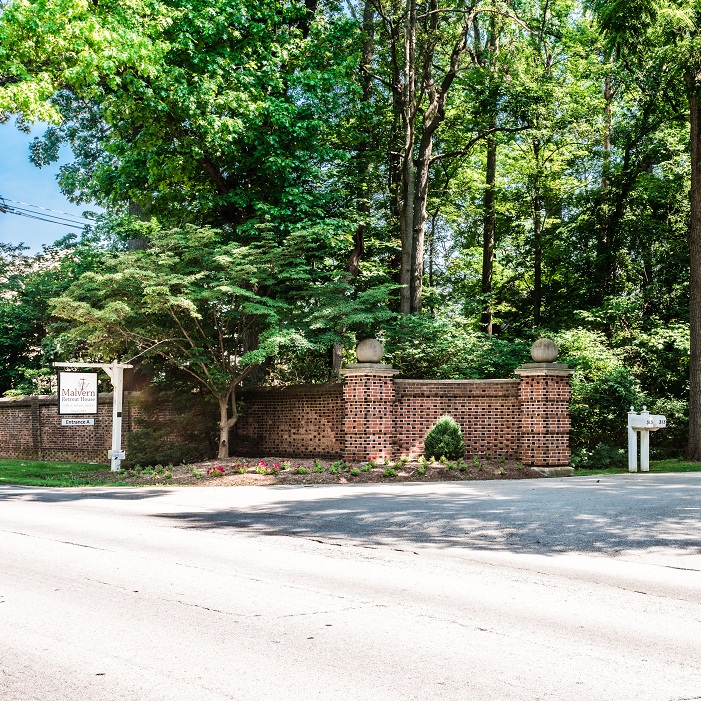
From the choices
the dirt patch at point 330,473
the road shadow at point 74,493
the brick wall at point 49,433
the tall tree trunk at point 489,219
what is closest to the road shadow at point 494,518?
the dirt patch at point 330,473

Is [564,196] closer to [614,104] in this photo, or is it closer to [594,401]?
[614,104]

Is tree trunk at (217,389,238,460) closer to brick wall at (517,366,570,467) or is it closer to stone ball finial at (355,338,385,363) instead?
stone ball finial at (355,338,385,363)

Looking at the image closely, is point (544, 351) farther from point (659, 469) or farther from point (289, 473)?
point (289, 473)

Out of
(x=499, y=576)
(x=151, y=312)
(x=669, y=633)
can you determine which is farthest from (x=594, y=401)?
(x=669, y=633)

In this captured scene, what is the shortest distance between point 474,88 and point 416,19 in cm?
292

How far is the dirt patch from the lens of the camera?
16609 millimetres

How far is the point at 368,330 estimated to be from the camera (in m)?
21.2

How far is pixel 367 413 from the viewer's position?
18.7 metres

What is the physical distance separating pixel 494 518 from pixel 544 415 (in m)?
8.04

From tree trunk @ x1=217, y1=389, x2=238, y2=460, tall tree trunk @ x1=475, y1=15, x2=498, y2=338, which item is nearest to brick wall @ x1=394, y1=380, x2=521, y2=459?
tree trunk @ x1=217, y1=389, x2=238, y2=460

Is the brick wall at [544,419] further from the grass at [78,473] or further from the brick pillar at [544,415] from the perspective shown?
the grass at [78,473]

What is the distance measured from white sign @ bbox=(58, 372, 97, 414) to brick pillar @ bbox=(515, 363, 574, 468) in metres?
10.9

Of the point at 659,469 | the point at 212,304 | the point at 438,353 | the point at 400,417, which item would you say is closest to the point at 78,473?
the point at 212,304

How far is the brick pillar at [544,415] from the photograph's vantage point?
1794 centimetres
